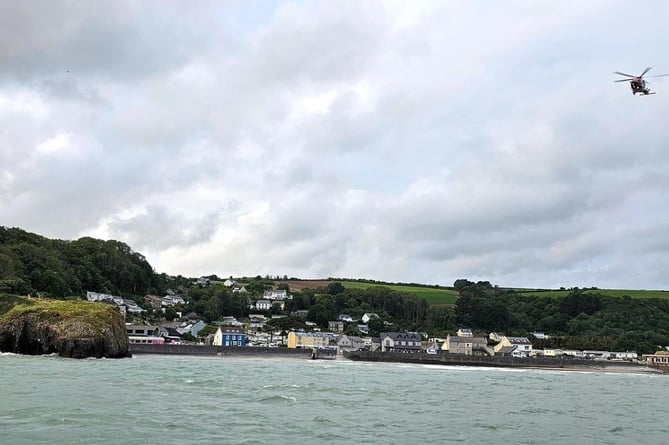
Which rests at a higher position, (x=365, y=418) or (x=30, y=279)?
(x=30, y=279)

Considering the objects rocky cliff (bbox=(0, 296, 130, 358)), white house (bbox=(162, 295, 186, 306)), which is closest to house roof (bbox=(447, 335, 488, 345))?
white house (bbox=(162, 295, 186, 306))

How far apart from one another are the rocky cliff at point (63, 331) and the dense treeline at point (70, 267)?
60.7ft

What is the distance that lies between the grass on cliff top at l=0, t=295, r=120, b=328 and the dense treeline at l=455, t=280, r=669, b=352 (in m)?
100

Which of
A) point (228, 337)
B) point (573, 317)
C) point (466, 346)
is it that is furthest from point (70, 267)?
point (573, 317)

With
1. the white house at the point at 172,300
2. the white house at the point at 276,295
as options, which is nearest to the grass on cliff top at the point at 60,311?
the white house at the point at 172,300

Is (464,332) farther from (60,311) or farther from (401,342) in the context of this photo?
(60,311)

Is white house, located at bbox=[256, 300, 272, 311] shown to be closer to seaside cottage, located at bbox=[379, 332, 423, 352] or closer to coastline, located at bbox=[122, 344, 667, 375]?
seaside cottage, located at bbox=[379, 332, 423, 352]

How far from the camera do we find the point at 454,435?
2306cm

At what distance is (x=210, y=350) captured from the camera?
102 meters

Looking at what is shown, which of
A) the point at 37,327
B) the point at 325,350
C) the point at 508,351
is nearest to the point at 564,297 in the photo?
the point at 508,351

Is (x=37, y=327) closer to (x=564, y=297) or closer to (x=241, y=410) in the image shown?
(x=241, y=410)

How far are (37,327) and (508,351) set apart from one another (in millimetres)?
96548

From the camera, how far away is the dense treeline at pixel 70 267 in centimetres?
10769

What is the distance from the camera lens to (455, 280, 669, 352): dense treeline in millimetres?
147250
